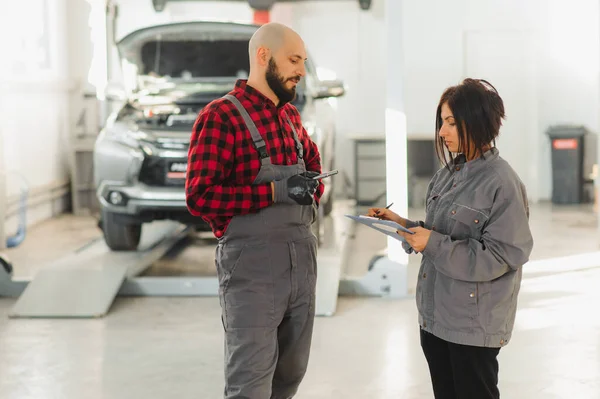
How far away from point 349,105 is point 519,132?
2.42 meters

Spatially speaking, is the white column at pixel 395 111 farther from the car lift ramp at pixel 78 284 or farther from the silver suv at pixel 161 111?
→ the car lift ramp at pixel 78 284

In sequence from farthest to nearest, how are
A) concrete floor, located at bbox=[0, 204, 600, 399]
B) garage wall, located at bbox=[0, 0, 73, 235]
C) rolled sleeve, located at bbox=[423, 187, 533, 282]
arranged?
garage wall, located at bbox=[0, 0, 73, 235] → concrete floor, located at bbox=[0, 204, 600, 399] → rolled sleeve, located at bbox=[423, 187, 533, 282]

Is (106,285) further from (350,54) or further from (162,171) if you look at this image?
(350,54)

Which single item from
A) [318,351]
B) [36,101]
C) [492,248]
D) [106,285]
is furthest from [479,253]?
[36,101]

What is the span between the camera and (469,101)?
2.42 meters

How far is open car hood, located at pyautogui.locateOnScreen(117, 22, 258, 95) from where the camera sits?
727cm

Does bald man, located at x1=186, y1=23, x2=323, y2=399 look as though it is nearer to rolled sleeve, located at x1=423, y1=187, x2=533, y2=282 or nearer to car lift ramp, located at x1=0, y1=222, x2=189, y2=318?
rolled sleeve, located at x1=423, y1=187, x2=533, y2=282

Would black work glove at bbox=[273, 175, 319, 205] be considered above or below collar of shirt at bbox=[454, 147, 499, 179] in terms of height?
below

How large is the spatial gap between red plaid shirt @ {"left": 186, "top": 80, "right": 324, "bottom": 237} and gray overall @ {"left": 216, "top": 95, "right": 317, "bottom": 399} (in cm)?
3

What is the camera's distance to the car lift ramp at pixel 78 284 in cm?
585

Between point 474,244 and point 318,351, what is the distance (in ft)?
8.67

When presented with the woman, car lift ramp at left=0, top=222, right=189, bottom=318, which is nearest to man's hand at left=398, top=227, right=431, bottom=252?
the woman

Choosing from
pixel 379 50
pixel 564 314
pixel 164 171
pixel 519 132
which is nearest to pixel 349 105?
pixel 379 50

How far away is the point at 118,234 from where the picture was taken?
710cm
